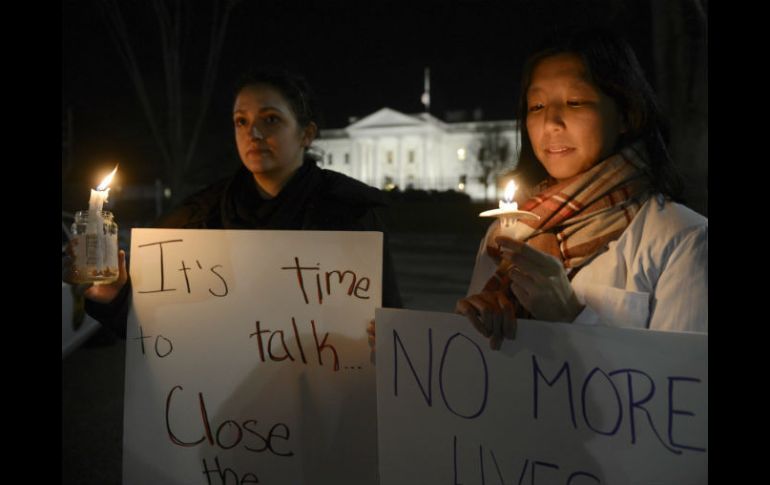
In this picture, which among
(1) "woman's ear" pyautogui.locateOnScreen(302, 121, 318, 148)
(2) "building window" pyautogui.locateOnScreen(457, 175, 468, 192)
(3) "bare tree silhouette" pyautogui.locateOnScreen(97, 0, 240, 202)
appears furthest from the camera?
(2) "building window" pyautogui.locateOnScreen(457, 175, 468, 192)

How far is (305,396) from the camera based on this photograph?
6.35 ft

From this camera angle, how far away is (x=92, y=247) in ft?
5.93

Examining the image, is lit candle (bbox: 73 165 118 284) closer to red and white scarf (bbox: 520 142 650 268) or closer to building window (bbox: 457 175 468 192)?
red and white scarf (bbox: 520 142 650 268)

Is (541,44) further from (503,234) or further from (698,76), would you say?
(698,76)

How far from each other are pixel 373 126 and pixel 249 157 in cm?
6978

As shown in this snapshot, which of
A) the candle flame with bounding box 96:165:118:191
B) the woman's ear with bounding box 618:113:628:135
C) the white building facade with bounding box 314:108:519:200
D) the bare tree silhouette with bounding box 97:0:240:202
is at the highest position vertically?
the white building facade with bounding box 314:108:519:200

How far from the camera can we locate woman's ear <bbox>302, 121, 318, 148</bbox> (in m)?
2.46

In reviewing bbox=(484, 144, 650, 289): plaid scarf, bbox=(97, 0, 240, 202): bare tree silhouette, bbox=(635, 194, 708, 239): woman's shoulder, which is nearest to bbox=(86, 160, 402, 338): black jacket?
bbox=(484, 144, 650, 289): plaid scarf

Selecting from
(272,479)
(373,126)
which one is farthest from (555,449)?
(373,126)

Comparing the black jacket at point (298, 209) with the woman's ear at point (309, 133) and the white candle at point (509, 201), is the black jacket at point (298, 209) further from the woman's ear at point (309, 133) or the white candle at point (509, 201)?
the white candle at point (509, 201)

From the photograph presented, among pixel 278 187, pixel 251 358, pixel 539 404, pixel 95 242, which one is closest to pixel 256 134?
pixel 278 187

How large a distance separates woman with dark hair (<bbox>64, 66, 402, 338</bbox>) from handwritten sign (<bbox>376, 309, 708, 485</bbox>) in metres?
0.71

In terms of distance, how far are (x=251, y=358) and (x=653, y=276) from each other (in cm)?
127

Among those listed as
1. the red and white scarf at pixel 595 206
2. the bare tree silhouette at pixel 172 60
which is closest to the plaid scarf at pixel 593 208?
the red and white scarf at pixel 595 206
